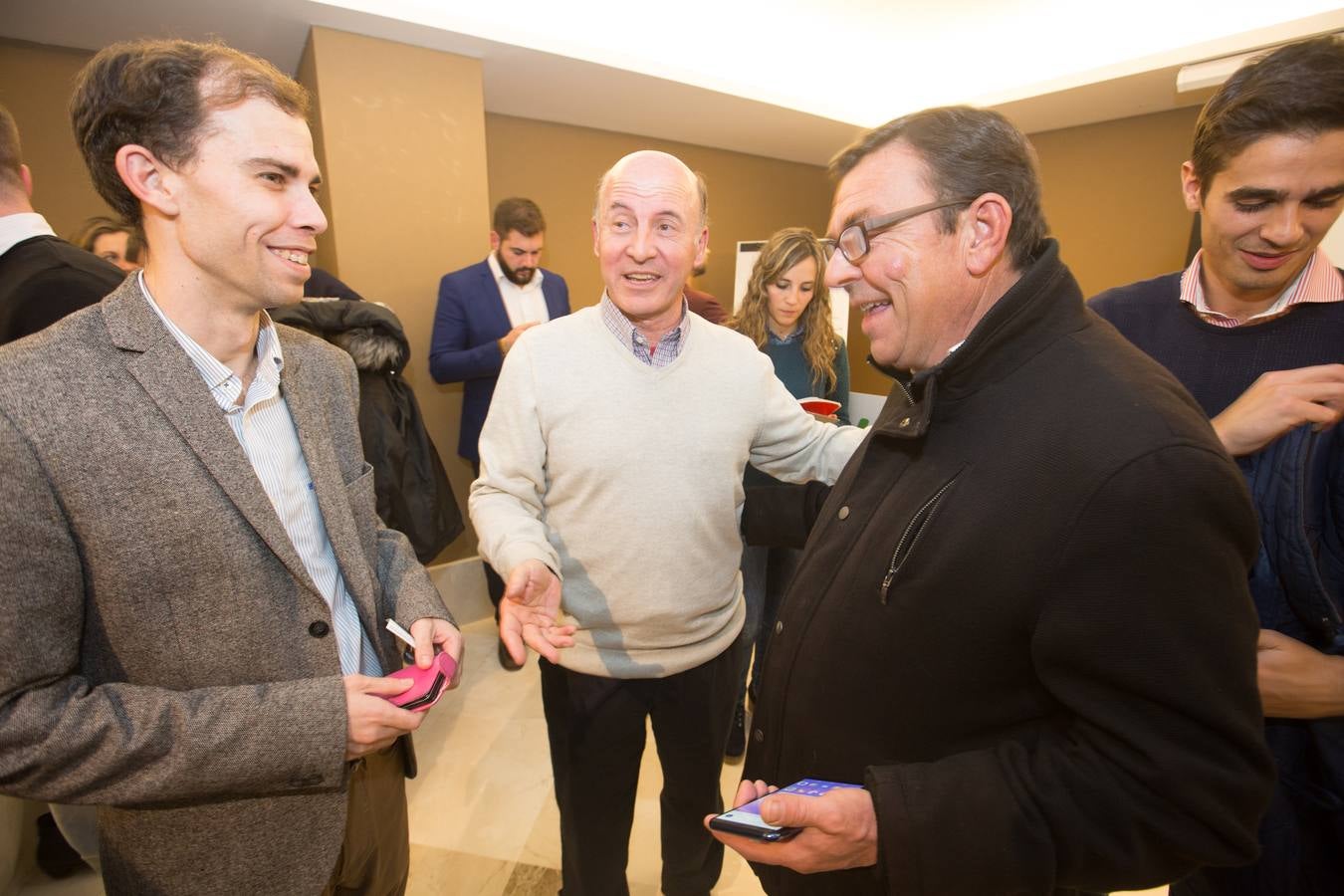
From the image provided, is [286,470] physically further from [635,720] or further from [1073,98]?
[1073,98]

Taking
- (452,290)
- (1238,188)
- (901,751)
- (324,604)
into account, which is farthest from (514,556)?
(452,290)

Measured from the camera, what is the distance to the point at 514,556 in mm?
1209

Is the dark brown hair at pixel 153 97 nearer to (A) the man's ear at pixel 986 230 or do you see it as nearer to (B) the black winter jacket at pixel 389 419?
(A) the man's ear at pixel 986 230

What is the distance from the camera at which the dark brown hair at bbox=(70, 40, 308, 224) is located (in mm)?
914

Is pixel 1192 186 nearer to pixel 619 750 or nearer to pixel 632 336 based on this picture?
pixel 632 336

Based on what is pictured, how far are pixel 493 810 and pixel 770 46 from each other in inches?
160

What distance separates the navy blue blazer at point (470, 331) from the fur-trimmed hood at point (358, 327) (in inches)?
18.8

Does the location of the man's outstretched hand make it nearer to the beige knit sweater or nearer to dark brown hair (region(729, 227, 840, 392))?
the beige knit sweater

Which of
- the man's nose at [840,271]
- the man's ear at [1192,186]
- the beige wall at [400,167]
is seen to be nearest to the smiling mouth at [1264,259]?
the man's ear at [1192,186]

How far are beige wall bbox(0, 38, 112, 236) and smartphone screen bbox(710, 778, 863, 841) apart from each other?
4015 millimetres

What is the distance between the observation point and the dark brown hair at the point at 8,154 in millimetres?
1460

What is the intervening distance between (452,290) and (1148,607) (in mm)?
3063

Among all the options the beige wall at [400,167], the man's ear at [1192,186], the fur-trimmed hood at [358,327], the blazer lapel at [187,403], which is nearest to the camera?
the blazer lapel at [187,403]

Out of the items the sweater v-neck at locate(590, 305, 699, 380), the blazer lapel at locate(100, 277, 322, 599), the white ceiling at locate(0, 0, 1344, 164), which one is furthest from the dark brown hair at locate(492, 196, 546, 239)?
the blazer lapel at locate(100, 277, 322, 599)
